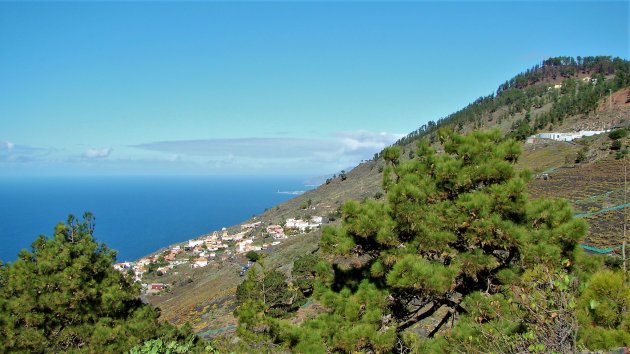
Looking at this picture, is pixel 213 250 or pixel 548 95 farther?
pixel 548 95

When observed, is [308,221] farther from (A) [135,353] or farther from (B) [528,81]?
(B) [528,81]

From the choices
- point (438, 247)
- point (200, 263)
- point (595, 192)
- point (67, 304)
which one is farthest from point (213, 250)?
point (438, 247)

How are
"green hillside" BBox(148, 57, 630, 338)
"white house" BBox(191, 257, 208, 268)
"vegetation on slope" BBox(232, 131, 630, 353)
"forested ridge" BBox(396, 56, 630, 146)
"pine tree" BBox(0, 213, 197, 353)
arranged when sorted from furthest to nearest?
1. "forested ridge" BBox(396, 56, 630, 146)
2. "white house" BBox(191, 257, 208, 268)
3. "green hillside" BBox(148, 57, 630, 338)
4. "pine tree" BBox(0, 213, 197, 353)
5. "vegetation on slope" BBox(232, 131, 630, 353)

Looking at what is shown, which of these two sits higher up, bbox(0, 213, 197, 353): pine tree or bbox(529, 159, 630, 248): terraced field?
bbox(529, 159, 630, 248): terraced field

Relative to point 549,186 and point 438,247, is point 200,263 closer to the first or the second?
point 549,186

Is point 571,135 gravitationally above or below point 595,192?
above

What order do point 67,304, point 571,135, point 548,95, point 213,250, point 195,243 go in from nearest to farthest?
point 67,304 → point 571,135 → point 213,250 → point 195,243 → point 548,95

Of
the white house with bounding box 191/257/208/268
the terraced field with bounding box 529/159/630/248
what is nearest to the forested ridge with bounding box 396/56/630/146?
the terraced field with bounding box 529/159/630/248

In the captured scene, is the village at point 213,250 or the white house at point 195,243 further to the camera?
the white house at point 195,243

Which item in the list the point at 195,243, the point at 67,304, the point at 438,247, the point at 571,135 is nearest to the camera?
the point at 438,247

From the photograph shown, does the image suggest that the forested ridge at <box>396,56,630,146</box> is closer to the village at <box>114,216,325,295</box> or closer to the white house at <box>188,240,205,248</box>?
the village at <box>114,216,325,295</box>

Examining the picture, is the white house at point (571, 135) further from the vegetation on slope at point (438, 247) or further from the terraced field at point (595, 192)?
the vegetation on slope at point (438, 247)

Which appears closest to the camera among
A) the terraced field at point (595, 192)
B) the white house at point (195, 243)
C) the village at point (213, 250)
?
the terraced field at point (595, 192)

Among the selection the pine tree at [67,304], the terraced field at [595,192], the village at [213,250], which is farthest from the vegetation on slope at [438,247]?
the village at [213,250]
